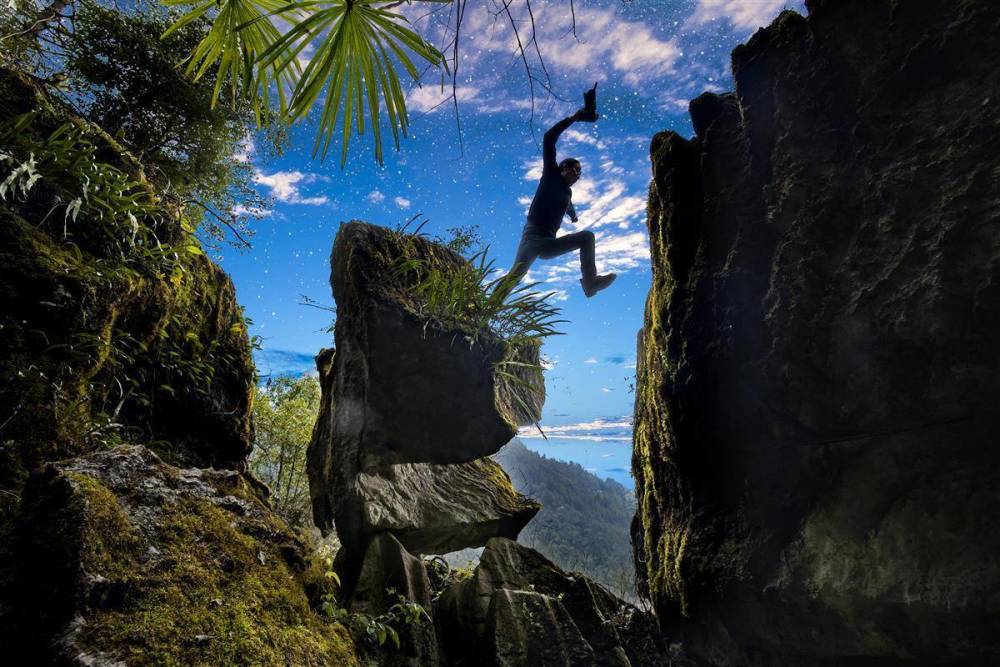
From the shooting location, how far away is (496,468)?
18.6 feet

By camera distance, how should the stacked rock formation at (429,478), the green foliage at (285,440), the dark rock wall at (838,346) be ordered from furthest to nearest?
the green foliage at (285,440) → the stacked rock formation at (429,478) → the dark rock wall at (838,346)

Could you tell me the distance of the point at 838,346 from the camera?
84.6 inches

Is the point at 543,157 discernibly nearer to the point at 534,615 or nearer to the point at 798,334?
the point at 798,334

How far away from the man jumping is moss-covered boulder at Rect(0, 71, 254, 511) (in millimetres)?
3205

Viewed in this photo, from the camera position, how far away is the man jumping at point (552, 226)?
5.09 metres

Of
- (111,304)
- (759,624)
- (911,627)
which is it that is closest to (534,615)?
(759,624)

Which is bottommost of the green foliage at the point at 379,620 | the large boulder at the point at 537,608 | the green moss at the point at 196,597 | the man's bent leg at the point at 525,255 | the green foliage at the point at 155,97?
the large boulder at the point at 537,608

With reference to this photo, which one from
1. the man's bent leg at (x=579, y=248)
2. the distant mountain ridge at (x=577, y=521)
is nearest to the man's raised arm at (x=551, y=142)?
the man's bent leg at (x=579, y=248)

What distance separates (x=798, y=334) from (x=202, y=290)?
444 cm

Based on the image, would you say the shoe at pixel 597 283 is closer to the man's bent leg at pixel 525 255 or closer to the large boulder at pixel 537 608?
the man's bent leg at pixel 525 255

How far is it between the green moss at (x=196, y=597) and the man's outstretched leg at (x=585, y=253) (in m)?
4.13

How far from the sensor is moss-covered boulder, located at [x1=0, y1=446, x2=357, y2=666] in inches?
49.3

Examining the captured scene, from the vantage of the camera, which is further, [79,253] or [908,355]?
[79,253]

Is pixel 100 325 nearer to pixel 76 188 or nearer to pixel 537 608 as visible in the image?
pixel 76 188
